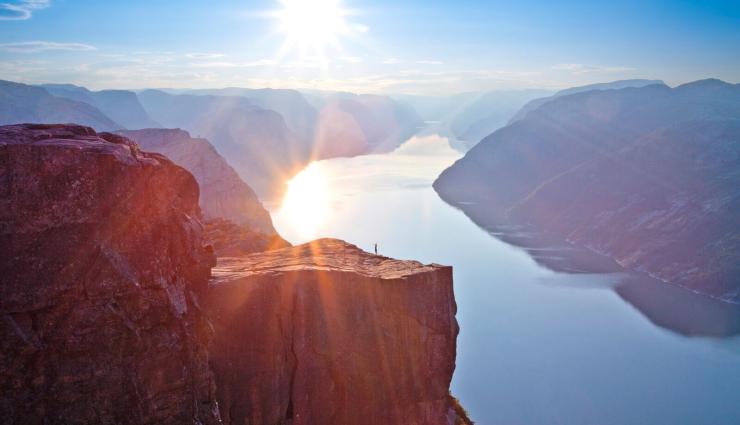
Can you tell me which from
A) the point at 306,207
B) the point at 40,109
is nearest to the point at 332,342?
the point at 306,207

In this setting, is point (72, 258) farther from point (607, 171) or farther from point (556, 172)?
point (556, 172)

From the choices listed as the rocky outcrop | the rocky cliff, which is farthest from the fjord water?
the rocky cliff

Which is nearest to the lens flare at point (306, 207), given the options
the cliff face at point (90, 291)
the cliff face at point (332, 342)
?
the cliff face at point (332, 342)

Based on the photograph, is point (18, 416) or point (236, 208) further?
point (236, 208)

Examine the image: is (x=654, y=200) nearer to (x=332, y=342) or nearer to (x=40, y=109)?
(x=332, y=342)

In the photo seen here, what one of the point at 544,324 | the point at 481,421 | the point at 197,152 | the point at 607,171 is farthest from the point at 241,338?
the point at 607,171

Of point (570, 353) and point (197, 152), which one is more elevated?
point (197, 152)

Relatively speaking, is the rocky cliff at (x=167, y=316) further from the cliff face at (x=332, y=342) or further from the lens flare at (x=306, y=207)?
the lens flare at (x=306, y=207)

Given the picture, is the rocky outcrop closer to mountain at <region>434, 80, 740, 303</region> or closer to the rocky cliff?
the rocky cliff
